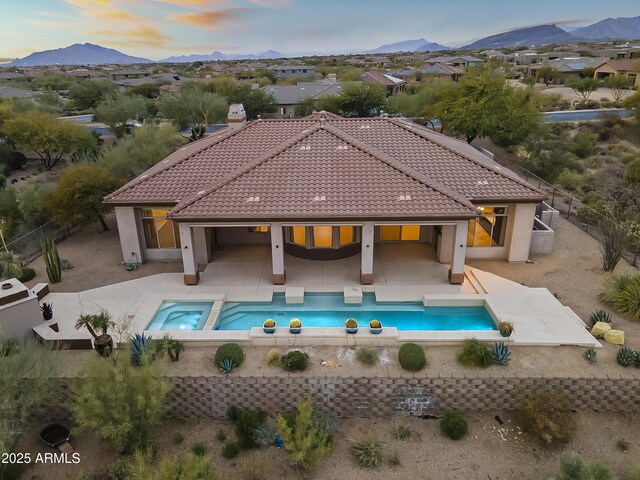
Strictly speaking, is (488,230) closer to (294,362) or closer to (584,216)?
(584,216)

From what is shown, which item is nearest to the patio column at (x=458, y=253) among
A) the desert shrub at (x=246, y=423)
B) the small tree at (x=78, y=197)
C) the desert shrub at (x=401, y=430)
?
the desert shrub at (x=401, y=430)

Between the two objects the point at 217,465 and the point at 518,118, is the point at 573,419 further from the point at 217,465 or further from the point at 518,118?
the point at 518,118

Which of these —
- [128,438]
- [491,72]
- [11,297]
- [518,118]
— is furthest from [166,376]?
[491,72]

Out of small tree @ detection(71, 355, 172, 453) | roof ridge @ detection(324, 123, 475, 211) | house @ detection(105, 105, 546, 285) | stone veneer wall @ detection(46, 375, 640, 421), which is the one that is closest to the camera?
small tree @ detection(71, 355, 172, 453)

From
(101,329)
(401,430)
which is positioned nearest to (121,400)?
(101,329)

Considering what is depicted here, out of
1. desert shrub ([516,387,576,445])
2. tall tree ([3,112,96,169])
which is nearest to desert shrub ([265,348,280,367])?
desert shrub ([516,387,576,445])

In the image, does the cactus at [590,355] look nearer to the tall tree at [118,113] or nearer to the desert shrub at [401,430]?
the desert shrub at [401,430]

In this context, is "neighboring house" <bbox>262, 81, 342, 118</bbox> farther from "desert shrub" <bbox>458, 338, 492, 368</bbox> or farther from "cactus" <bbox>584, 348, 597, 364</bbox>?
"cactus" <bbox>584, 348, 597, 364</bbox>
